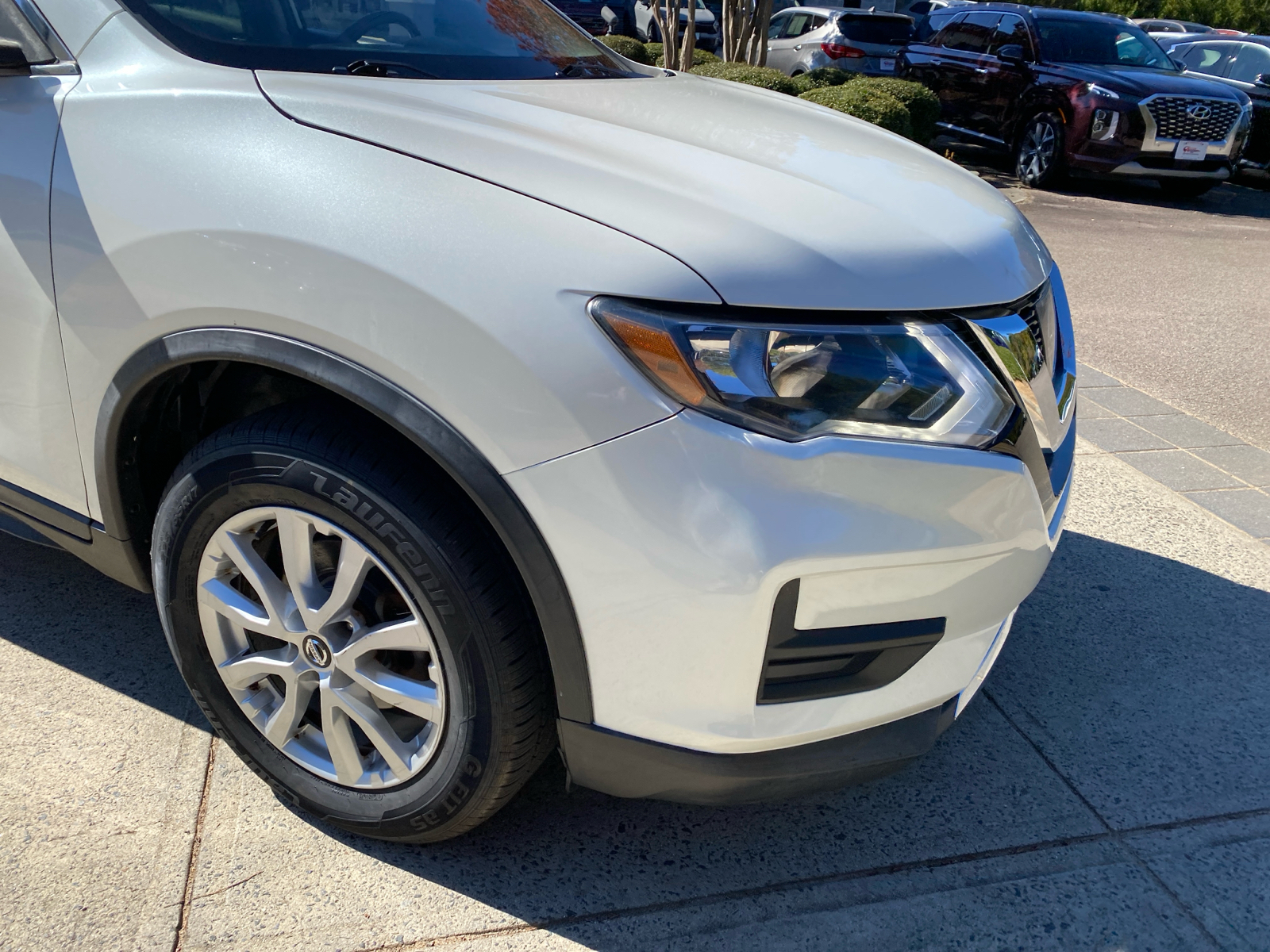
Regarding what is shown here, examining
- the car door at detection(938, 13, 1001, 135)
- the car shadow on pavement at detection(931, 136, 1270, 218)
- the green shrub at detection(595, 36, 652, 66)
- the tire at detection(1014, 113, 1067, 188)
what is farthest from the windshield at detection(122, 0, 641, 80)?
the green shrub at detection(595, 36, 652, 66)

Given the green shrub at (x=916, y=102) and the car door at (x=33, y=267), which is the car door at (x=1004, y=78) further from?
the car door at (x=33, y=267)

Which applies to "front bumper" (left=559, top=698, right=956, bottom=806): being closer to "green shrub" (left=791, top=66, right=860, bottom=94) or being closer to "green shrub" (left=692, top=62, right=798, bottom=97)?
"green shrub" (left=692, top=62, right=798, bottom=97)

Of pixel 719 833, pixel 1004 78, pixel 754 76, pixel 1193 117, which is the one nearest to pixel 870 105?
pixel 754 76

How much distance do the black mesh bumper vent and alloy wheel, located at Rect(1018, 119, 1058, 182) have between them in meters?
9.98

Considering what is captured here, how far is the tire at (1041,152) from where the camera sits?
10.3m

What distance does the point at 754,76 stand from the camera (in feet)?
31.8

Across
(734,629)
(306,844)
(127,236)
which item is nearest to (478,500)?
(734,629)

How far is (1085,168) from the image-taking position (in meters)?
10.2

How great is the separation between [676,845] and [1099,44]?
1104cm

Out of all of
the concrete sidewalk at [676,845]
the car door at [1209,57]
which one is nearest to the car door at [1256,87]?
the car door at [1209,57]

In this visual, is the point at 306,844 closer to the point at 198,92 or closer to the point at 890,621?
the point at 890,621

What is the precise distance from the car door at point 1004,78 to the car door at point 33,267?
412 inches

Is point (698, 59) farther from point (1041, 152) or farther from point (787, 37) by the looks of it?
point (1041, 152)

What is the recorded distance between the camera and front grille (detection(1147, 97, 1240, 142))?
969cm
